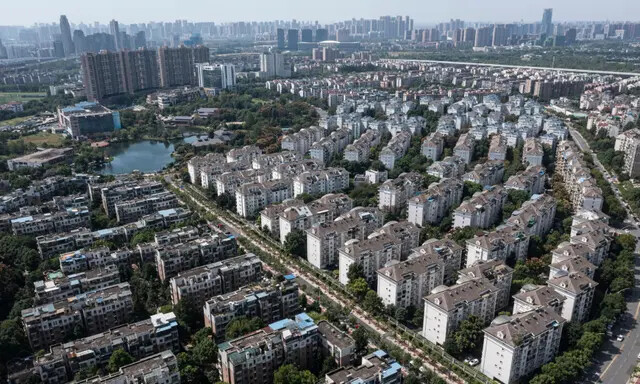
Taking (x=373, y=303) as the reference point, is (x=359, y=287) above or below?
above

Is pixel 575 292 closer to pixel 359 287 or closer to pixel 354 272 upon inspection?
pixel 359 287

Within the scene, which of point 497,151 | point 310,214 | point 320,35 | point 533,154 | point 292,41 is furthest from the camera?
point 320,35

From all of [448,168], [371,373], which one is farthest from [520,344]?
[448,168]

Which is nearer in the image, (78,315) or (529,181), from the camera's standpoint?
(78,315)

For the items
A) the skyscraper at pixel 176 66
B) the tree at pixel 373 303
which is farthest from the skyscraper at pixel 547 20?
the tree at pixel 373 303

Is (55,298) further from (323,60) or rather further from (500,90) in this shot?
(323,60)

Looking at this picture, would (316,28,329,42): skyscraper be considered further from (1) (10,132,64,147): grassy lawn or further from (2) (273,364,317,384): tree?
(2) (273,364,317,384): tree

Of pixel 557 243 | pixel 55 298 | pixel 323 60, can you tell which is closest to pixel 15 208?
pixel 55 298
